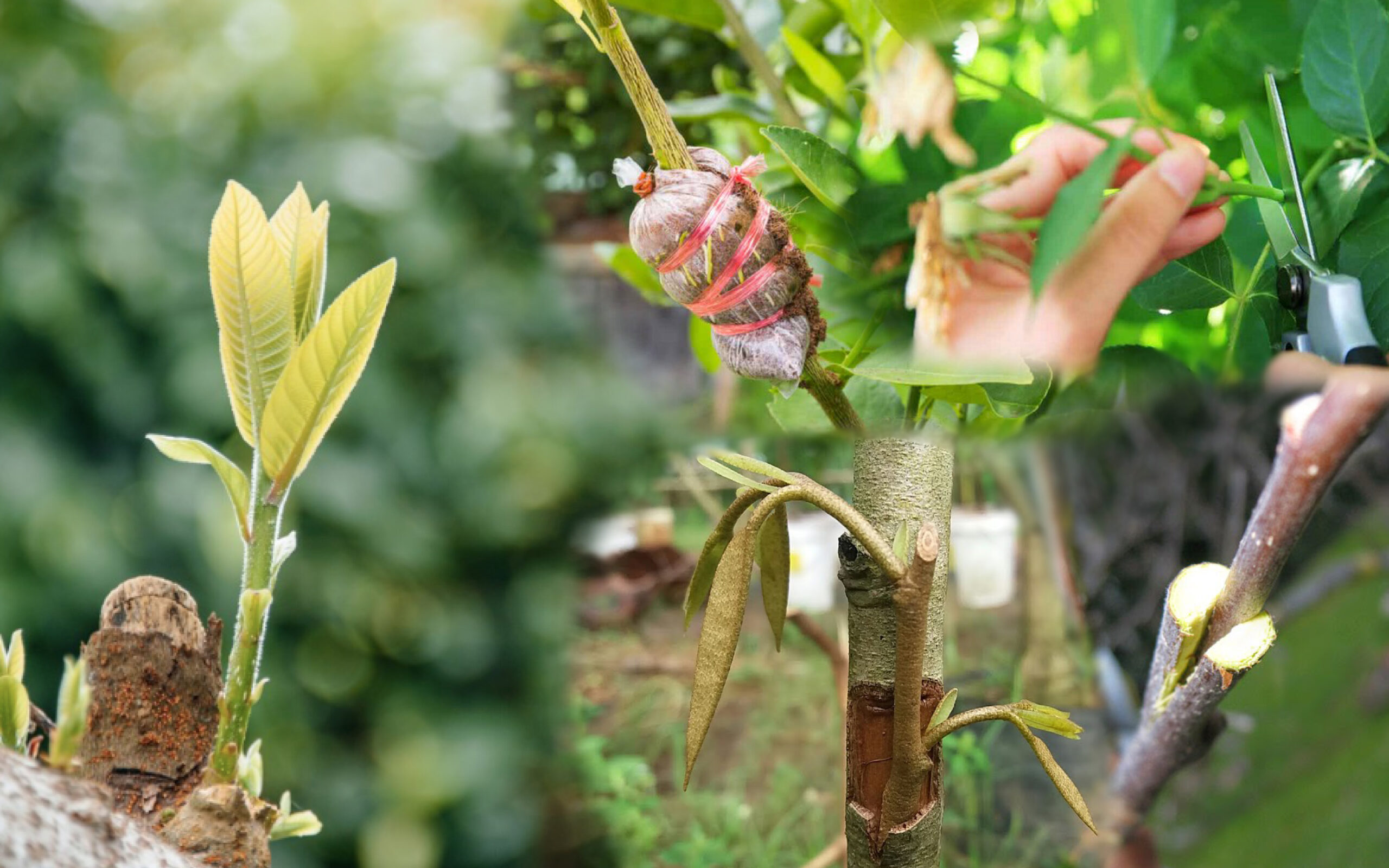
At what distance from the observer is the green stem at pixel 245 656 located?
0.26 metres

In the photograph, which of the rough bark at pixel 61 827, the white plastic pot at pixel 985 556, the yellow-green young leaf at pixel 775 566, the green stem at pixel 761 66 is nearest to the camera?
the rough bark at pixel 61 827

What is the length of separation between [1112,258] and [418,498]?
534mm

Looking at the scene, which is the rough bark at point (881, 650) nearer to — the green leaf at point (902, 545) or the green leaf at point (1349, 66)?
the green leaf at point (902, 545)

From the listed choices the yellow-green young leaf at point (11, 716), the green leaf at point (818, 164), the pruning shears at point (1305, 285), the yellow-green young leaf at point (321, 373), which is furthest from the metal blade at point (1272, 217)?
the yellow-green young leaf at point (11, 716)

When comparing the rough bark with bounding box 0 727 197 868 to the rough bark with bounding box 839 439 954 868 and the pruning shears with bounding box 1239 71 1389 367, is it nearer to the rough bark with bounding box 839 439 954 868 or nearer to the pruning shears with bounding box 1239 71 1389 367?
the rough bark with bounding box 839 439 954 868

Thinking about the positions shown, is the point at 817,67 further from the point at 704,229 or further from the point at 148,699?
the point at 148,699

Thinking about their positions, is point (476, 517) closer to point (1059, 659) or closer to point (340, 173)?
point (340, 173)

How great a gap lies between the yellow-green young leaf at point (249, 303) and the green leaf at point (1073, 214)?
204mm

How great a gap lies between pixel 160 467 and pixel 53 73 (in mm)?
293

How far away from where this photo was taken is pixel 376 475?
2.18 ft

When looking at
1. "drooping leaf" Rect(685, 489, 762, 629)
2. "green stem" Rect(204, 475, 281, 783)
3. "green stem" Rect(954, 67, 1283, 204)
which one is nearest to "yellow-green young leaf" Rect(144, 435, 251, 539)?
"green stem" Rect(204, 475, 281, 783)

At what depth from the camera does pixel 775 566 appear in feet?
0.94

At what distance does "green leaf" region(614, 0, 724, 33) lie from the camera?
0.37m

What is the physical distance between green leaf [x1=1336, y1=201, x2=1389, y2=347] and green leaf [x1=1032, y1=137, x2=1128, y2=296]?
101 mm
